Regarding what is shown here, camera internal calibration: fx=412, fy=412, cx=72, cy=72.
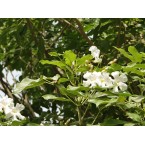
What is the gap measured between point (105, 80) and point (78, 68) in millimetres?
133

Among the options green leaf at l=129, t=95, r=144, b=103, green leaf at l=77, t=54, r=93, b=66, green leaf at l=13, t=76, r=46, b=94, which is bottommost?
green leaf at l=129, t=95, r=144, b=103

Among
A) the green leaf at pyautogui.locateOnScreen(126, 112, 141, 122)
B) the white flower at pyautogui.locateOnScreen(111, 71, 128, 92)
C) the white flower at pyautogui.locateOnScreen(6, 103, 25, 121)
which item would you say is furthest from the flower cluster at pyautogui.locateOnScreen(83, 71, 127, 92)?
the white flower at pyautogui.locateOnScreen(6, 103, 25, 121)

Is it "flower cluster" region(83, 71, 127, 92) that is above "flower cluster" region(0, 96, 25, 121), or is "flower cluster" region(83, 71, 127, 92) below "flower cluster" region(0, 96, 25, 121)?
above

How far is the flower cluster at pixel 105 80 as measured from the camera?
1.48 m

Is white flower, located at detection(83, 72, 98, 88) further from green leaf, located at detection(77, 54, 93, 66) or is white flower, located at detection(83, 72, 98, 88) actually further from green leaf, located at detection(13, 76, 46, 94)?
green leaf, located at detection(13, 76, 46, 94)

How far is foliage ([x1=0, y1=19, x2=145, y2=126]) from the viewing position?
4.95 feet

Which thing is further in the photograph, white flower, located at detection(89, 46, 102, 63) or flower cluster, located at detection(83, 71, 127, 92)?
white flower, located at detection(89, 46, 102, 63)

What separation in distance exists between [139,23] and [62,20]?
56 cm

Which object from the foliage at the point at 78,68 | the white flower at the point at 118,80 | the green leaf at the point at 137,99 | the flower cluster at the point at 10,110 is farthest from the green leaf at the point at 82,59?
the flower cluster at the point at 10,110

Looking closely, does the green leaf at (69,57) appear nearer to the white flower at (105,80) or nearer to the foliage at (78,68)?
the foliage at (78,68)

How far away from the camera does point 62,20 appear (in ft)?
9.79

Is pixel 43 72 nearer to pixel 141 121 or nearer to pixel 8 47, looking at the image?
pixel 8 47

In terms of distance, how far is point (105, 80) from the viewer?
4.95 ft

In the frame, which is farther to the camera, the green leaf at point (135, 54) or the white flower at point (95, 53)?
the white flower at point (95, 53)
